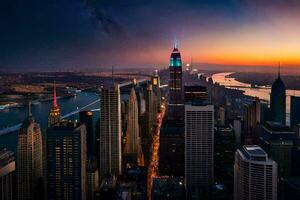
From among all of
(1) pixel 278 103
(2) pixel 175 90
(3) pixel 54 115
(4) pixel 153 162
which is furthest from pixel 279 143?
(2) pixel 175 90

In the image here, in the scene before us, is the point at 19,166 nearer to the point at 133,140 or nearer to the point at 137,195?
the point at 137,195

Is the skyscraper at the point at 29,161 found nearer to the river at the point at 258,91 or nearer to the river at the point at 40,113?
the river at the point at 40,113

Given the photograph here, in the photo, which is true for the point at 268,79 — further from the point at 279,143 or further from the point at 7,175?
the point at 7,175

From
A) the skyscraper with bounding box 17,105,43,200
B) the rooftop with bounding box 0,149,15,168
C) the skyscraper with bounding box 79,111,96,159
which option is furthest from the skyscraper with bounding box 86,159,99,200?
the rooftop with bounding box 0,149,15,168

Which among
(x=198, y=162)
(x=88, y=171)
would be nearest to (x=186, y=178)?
(x=198, y=162)

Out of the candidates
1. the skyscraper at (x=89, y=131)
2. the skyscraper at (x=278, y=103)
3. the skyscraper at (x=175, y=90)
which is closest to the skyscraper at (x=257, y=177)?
the skyscraper at (x=278, y=103)

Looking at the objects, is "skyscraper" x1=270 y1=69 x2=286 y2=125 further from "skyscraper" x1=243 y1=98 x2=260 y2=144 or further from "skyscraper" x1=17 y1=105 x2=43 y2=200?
"skyscraper" x1=17 y1=105 x2=43 y2=200
